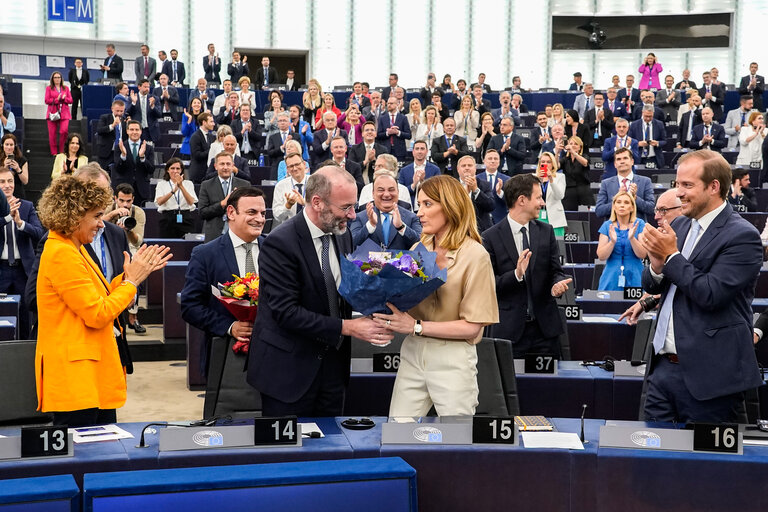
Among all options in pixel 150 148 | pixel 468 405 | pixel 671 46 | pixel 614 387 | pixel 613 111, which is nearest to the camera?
pixel 468 405

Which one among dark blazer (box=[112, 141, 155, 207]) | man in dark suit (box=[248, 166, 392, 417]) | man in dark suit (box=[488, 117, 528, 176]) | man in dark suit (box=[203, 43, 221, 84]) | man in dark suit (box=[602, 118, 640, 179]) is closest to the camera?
man in dark suit (box=[248, 166, 392, 417])

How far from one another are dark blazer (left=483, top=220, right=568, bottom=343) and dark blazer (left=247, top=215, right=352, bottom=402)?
1.54 metres

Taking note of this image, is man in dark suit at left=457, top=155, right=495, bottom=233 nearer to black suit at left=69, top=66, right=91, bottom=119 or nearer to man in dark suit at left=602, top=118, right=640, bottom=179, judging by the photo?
man in dark suit at left=602, top=118, right=640, bottom=179

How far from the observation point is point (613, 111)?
14648mm

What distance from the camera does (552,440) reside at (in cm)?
252

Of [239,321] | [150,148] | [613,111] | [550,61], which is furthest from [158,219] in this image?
[550,61]

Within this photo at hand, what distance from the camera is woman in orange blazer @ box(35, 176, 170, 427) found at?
286cm

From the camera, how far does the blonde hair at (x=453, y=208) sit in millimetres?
2861

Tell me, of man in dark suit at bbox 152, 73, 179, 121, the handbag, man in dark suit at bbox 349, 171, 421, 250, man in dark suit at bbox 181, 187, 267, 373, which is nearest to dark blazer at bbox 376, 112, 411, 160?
man in dark suit at bbox 152, 73, 179, 121

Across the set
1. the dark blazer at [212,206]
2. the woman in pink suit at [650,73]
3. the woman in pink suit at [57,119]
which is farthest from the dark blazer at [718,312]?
the woman in pink suit at [650,73]

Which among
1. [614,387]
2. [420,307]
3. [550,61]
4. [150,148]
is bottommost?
[614,387]

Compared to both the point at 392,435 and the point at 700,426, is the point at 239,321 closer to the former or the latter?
the point at 392,435

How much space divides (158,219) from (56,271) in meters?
6.34

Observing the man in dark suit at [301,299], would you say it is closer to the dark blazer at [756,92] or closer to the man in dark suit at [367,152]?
the man in dark suit at [367,152]
